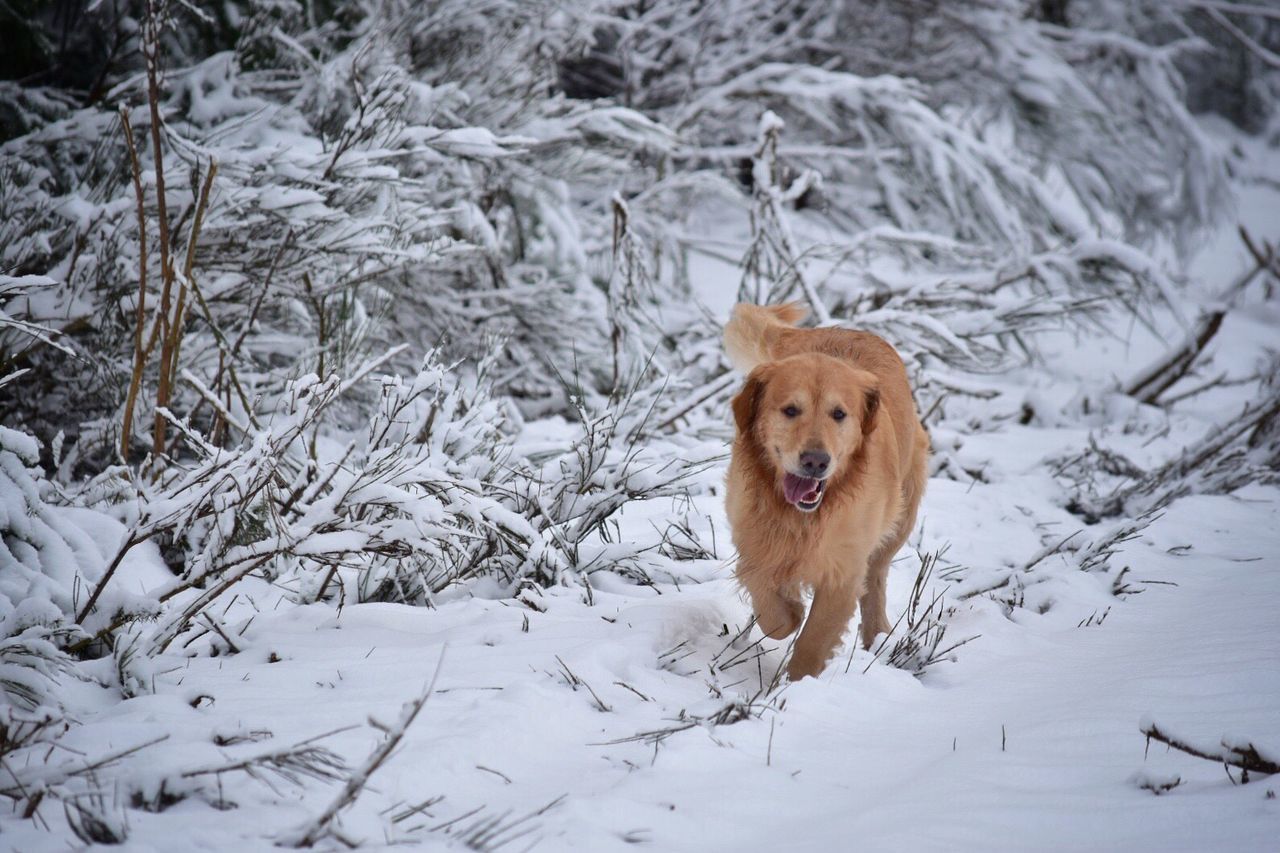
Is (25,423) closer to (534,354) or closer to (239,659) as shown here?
(239,659)

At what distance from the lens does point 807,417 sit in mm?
2902

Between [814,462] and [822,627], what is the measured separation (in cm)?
55

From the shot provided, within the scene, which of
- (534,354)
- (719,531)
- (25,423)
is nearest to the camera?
(25,423)

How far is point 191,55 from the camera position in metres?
5.11

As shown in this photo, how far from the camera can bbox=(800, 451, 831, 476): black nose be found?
9.11 feet

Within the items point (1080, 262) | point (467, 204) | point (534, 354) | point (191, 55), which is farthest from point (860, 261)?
point (191, 55)

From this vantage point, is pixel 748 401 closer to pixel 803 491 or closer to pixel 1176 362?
pixel 803 491

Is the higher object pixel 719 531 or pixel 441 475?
pixel 441 475

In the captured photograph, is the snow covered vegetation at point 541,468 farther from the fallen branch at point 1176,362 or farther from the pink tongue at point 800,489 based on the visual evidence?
the pink tongue at point 800,489

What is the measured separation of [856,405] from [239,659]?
6.61 feet

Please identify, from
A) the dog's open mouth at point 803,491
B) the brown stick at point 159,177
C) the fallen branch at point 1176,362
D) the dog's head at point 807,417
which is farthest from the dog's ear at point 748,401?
the fallen branch at point 1176,362

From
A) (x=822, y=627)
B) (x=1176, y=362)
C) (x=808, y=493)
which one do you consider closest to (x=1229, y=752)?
(x=822, y=627)

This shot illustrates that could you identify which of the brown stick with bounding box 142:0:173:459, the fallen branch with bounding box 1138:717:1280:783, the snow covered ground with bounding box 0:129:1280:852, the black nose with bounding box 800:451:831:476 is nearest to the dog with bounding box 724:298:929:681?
the black nose with bounding box 800:451:831:476

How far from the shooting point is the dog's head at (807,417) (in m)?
2.83
